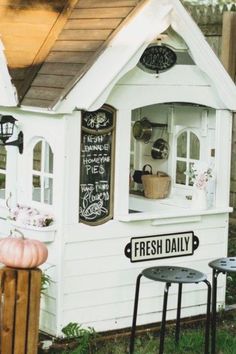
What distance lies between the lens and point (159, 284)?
26.6 feet

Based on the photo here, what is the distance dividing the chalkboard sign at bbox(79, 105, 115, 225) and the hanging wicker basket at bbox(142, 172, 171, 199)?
90 centimetres

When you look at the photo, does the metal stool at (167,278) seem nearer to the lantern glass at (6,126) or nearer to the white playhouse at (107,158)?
the white playhouse at (107,158)

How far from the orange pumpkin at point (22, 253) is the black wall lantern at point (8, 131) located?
95 centimetres

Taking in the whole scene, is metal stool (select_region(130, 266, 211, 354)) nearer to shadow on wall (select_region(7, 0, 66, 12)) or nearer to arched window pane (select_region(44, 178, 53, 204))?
arched window pane (select_region(44, 178, 53, 204))

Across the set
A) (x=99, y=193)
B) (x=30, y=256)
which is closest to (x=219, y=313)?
(x=99, y=193)

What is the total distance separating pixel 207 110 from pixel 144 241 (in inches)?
50.2

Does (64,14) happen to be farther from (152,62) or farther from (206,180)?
(206,180)

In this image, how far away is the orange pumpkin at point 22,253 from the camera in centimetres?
700

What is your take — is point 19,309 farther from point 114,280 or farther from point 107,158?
point 107,158

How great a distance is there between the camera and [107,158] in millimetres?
7727

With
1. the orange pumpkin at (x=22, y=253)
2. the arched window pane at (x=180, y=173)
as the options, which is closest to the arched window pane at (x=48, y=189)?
the orange pumpkin at (x=22, y=253)

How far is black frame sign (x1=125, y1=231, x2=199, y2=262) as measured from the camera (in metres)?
7.89

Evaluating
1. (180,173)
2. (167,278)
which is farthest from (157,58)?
(180,173)

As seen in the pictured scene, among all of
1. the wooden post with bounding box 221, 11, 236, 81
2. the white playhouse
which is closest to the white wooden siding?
the white playhouse
